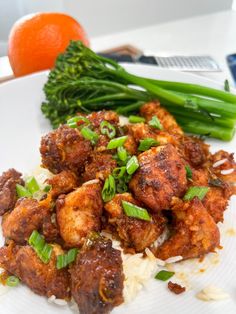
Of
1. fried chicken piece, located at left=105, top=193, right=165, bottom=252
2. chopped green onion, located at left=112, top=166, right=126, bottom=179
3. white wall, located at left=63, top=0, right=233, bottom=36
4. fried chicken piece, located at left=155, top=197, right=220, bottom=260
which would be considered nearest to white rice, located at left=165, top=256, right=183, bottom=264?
fried chicken piece, located at left=155, top=197, right=220, bottom=260

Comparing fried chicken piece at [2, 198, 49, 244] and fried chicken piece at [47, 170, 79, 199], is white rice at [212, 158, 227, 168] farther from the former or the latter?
fried chicken piece at [2, 198, 49, 244]

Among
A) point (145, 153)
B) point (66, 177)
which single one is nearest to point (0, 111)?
point (66, 177)

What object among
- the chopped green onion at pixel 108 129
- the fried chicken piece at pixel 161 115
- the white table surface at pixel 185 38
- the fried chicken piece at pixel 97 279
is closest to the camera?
the fried chicken piece at pixel 97 279

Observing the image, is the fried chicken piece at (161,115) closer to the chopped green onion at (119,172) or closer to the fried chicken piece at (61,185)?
the chopped green onion at (119,172)

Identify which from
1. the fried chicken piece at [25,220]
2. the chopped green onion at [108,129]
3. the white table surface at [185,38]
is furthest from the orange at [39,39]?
the fried chicken piece at [25,220]

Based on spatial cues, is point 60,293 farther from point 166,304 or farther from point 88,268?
point 166,304

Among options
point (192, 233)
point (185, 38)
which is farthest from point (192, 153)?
point (185, 38)
